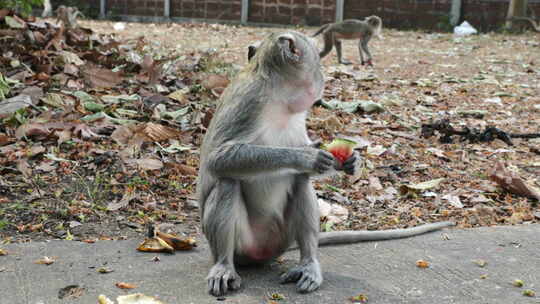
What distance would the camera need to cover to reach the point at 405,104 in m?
7.33

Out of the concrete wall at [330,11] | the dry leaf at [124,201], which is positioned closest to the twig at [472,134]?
the dry leaf at [124,201]

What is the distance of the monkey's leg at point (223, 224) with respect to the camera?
9.55ft

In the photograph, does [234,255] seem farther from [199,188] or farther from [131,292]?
[131,292]

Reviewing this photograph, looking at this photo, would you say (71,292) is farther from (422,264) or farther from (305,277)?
(422,264)

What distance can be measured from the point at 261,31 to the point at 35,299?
13.6 meters

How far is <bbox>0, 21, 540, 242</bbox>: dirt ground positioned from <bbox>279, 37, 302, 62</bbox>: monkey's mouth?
142 cm

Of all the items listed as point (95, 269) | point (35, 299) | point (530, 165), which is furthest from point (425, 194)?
point (35, 299)

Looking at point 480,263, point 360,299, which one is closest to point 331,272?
point 360,299

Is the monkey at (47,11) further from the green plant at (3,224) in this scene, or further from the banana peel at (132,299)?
the banana peel at (132,299)

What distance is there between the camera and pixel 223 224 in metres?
2.92

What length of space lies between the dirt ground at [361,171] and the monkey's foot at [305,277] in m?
1.03

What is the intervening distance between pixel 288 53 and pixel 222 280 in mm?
1035

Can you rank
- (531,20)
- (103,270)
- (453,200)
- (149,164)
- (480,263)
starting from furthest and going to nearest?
(531,20)
(149,164)
(453,200)
(480,263)
(103,270)

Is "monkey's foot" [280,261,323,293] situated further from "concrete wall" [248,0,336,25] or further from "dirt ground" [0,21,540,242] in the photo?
"concrete wall" [248,0,336,25]
